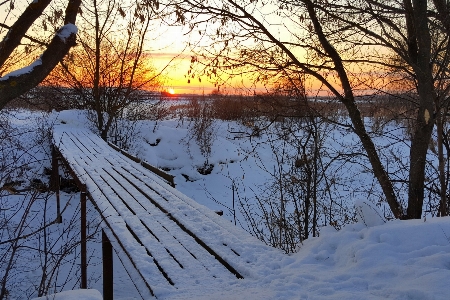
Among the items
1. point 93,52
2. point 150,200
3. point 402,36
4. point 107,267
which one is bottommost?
point 107,267

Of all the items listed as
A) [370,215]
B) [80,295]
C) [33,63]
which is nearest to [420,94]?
[370,215]

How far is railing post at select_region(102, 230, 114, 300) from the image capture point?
4.89 meters

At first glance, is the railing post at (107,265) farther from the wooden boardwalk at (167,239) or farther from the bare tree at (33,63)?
the bare tree at (33,63)

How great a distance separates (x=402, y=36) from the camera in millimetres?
6285

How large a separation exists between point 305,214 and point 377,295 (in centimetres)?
431

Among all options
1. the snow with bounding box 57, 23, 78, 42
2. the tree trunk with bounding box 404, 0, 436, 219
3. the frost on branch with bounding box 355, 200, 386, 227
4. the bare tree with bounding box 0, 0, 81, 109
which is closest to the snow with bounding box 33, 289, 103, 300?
the bare tree with bounding box 0, 0, 81, 109

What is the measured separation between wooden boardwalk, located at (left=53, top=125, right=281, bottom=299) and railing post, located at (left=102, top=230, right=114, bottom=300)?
0.58 feet

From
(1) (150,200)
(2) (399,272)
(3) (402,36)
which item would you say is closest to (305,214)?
(1) (150,200)

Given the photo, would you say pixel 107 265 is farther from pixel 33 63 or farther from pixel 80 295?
pixel 33 63

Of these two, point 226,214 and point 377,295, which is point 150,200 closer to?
point 377,295

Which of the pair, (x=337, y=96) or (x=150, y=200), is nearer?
(x=150, y=200)

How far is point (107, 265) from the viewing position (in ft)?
16.6

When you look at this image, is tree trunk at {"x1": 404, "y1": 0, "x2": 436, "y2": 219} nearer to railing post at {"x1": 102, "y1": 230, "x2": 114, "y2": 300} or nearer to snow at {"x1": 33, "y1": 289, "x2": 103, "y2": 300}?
railing post at {"x1": 102, "y1": 230, "x2": 114, "y2": 300}

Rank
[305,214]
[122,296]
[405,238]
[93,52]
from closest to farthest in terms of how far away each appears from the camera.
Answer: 1. [405,238]
2. [305,214]
3. [122,296]
4. [93,52]
